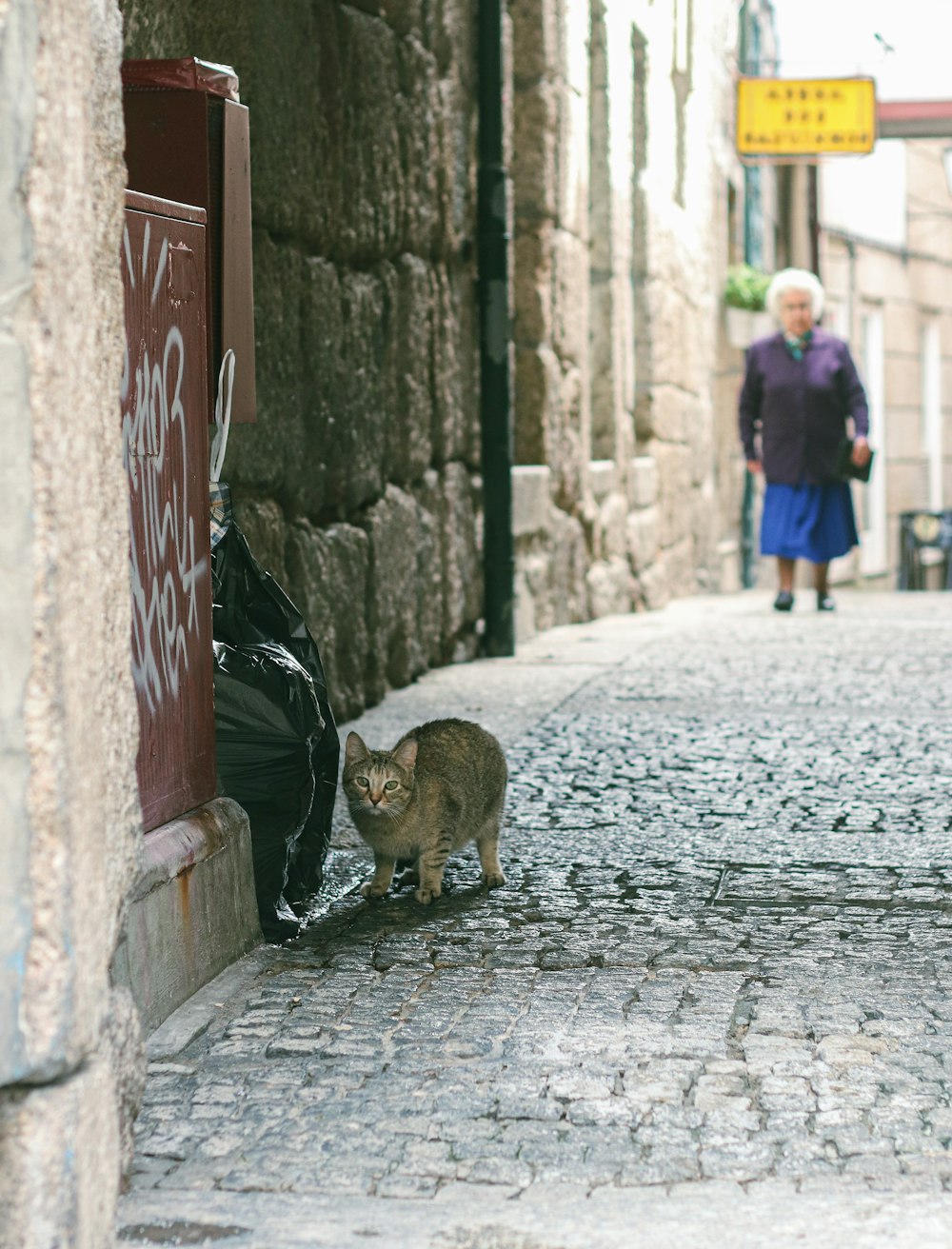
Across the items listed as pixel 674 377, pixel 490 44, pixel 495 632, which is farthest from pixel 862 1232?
pixel 674 377

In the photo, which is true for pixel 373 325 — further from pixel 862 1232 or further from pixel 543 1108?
pixel 862 1232

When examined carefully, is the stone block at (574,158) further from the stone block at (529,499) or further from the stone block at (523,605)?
the stone block at (523,605)

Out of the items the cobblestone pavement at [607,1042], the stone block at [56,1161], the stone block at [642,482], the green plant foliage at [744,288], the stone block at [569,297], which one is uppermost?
the green plant foliage at [744,288]

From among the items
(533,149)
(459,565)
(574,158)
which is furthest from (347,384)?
(574,158)

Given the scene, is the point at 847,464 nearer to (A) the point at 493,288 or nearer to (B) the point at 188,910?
(A) the point at 493,288

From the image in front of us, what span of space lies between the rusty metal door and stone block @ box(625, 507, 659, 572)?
8230 mm

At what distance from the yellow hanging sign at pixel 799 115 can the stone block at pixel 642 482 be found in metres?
4.47

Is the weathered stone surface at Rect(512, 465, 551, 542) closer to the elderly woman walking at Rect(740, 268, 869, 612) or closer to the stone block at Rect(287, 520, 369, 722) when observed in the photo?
the elderly woman walking at Rect(740, 268, 869, 612)

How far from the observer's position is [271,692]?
3.93m

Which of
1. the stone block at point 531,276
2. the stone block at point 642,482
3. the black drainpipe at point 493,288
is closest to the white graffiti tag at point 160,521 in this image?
the black drainpipe at point 493,288

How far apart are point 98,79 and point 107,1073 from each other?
124 centimetres

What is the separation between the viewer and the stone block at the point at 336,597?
5.91 meters

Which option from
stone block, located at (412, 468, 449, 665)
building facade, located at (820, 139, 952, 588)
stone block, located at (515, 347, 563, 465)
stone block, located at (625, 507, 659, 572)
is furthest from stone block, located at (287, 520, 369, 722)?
building facade, located at (820, 139, 952, 588)

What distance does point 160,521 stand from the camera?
3.49 metres
